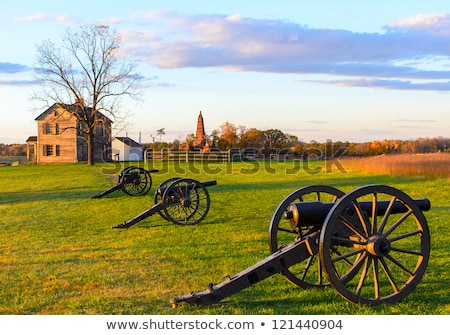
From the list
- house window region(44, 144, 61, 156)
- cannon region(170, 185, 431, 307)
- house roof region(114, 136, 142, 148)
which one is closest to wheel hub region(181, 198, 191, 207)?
cannon region(170, 185, 431, 307)

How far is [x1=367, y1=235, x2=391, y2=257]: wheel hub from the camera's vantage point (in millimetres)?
5207

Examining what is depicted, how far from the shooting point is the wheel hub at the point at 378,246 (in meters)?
5.21

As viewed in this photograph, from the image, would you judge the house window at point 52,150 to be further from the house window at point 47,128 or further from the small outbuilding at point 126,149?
the small outbuilding at point 126,149

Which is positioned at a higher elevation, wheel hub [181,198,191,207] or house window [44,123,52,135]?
house window [44,123,52,135]

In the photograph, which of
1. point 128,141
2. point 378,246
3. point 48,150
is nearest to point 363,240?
point 378,246

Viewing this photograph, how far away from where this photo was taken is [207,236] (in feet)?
32.8

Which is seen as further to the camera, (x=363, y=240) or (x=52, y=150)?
(x=52, y=150)

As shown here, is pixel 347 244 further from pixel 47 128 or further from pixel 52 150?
pixel 47 128

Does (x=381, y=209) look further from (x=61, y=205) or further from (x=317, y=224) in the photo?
(x=61, y=205)

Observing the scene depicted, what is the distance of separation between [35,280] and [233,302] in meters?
2.67

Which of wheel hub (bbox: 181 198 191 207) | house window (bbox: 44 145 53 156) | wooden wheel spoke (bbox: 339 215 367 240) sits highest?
house window (bbox: 44 145 53 156)

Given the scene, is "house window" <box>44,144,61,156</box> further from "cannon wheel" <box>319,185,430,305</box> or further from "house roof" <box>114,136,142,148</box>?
"cannon wheel" <box>319,185,430,305</box>

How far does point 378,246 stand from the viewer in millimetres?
5215

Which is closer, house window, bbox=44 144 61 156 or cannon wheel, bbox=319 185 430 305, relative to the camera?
cannon wheel, bbox=319 185 430 305
